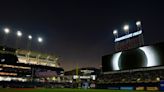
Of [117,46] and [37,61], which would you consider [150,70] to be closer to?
[117,46]

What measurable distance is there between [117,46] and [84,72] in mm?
93732

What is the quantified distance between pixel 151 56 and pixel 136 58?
18.5ft

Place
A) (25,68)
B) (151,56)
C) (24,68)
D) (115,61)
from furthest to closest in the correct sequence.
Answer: (25,68) < (24,68) < (115,61) < (151,56)

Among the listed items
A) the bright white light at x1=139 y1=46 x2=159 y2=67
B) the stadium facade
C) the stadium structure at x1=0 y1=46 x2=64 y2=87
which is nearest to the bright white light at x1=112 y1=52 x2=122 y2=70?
the bright white light at x1=139 y1=46 x2=159 y2=67

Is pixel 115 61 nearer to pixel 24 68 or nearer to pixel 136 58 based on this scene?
pixel 136 58

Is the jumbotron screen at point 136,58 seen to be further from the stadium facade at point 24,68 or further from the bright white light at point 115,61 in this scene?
the stadium facade at point 24,68

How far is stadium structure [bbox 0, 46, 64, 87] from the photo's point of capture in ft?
334

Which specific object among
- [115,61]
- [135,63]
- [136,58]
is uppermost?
[136,58]

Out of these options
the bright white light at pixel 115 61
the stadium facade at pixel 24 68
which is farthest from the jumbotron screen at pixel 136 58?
the stadium facade at pixel 24 68

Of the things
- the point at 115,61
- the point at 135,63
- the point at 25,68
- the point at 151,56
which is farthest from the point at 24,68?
the point at 151,56

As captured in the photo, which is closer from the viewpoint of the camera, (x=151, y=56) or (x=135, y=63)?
(x=151, y=56)

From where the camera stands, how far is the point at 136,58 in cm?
6066

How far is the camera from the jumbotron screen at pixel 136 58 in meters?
54.7

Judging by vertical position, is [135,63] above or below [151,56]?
below
